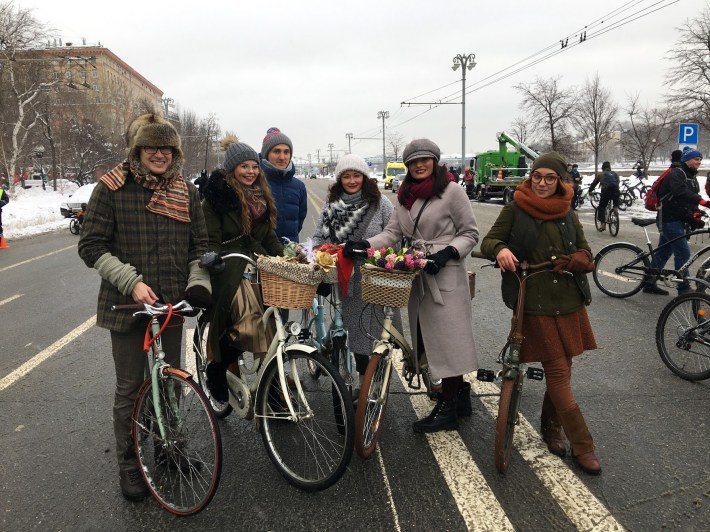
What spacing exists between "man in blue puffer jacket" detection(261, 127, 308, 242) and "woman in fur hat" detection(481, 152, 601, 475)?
1.85 m

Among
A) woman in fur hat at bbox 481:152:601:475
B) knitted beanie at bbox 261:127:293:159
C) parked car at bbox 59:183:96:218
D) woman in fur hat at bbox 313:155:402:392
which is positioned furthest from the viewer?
parked car at bbox 59:183:96:218

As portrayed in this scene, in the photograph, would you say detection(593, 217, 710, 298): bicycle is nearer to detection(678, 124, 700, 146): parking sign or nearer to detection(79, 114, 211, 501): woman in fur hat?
detection(79, 114, 211, 501): woman in fur hat

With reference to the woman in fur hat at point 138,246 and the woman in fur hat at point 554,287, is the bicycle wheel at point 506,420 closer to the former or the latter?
the woman in fur hat at point 554,287

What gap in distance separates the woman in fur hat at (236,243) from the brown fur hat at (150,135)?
505 mm

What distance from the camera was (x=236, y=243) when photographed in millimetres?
3381

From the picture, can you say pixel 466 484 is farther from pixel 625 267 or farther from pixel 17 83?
pixel 17 83

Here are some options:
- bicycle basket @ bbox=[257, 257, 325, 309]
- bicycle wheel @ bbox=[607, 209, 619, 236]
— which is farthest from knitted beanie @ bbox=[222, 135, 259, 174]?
bicycle wheel @ bbox=[607, 209, 619, 236]

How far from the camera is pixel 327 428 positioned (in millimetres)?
2953

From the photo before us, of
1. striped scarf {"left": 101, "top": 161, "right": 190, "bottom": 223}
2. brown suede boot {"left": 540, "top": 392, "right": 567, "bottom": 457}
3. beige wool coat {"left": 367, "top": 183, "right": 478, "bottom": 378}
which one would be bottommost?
brown suede boot {"left": 540, "top": 392, "right": 567, "bottom": 457}

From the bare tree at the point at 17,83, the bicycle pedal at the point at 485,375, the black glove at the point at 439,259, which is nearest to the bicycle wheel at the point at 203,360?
the black glove at the point at 439,259

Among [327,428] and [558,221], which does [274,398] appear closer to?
[327,428]

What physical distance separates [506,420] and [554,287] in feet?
2.74

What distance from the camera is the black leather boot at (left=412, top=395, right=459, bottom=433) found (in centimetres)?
349

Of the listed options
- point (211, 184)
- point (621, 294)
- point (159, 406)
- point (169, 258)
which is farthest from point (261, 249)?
point (621, 294)
